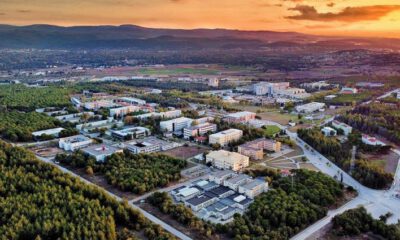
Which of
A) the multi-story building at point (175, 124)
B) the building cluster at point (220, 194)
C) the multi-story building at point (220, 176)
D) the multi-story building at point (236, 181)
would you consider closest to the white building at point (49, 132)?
the multi-story building at point (175, 124)

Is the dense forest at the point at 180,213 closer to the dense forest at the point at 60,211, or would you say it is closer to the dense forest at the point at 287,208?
the dense forest at the point at 287,208

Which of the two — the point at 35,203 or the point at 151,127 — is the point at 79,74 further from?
the point at 35,203

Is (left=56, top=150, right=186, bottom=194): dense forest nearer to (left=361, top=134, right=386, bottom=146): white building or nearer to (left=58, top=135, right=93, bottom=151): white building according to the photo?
(left=58, top=135, right=93, bottom=151): white building

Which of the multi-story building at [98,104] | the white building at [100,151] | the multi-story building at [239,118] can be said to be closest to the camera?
the white building at [100,151]

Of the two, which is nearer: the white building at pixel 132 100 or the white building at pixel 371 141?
the white building at pixel 371 141

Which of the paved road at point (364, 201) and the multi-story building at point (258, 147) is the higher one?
the multi-story building at point (258, 147)

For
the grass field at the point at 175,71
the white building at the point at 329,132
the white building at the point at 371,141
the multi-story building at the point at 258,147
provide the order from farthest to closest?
1. the grass field at the point at 175,71
2. the white building at the point at 329,132
3. the white building at the point at 371,141
4. the multi-story building at the point at 258,147

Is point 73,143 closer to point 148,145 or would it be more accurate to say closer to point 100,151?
point 100,151
